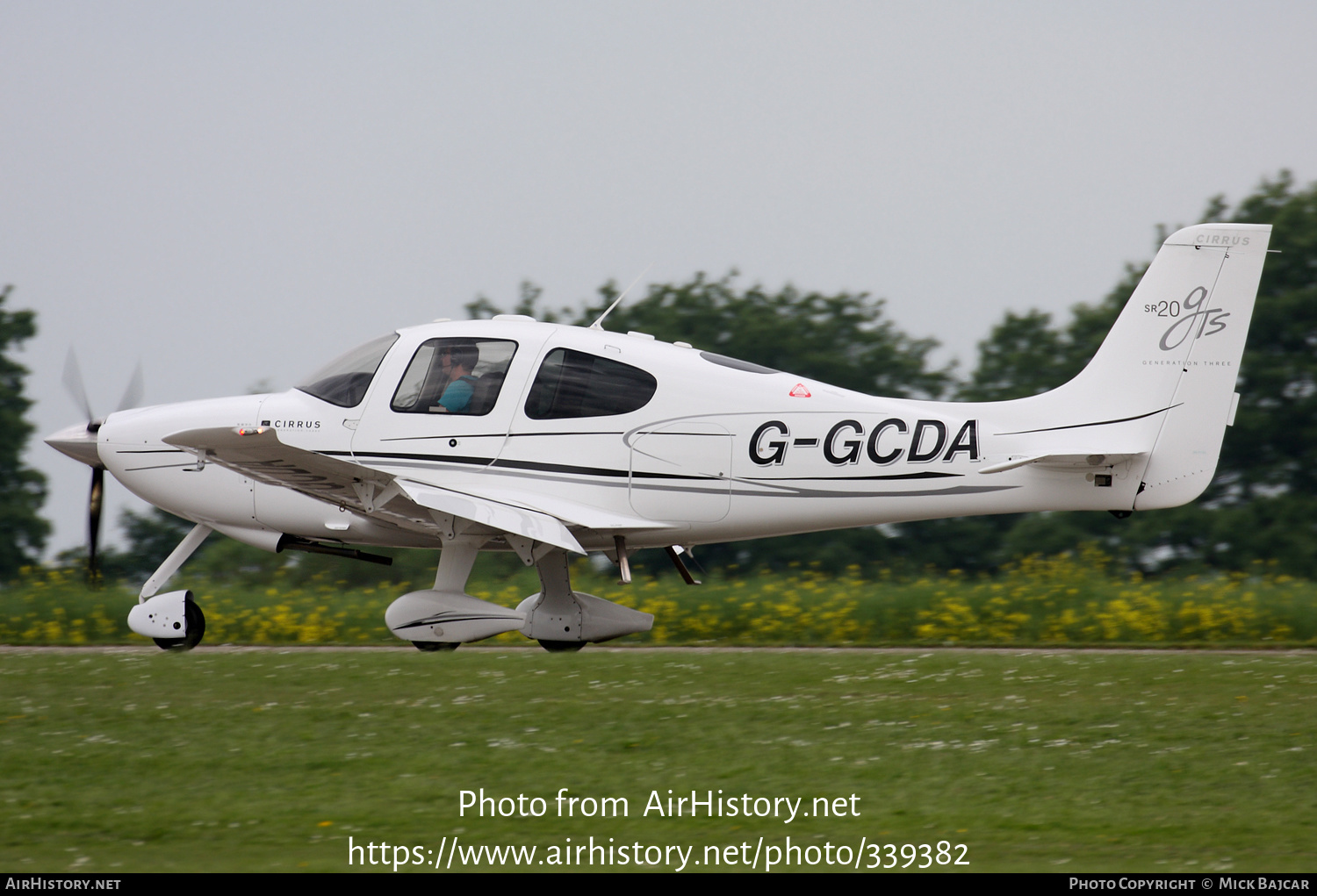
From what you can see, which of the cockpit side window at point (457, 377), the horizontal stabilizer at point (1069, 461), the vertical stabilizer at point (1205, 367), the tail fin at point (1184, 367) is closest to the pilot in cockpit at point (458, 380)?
the cockpit side window at point (457, 377)

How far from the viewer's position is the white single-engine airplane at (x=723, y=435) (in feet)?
33.9

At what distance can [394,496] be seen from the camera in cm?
989

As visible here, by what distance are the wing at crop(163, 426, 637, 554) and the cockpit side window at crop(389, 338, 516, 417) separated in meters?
0.66

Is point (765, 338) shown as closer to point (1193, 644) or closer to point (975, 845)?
point (1193, 644)

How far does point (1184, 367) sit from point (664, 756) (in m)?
5.60

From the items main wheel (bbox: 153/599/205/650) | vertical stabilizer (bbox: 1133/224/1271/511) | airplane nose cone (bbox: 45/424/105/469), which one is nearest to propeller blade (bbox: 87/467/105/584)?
airplane nose cone (bbox: 45/424/105/469)

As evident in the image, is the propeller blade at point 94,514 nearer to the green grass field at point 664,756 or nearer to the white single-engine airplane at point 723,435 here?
the green grass field at point 664,756

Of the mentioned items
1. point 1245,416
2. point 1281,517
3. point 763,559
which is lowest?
point 763,559

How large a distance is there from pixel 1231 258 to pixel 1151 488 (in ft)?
6.25

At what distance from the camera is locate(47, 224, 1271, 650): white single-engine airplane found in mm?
10336

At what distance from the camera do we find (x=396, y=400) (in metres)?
10.6

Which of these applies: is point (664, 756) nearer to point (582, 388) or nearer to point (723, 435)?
point (723, 435)

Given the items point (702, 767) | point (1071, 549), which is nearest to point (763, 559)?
point (1071, 549)

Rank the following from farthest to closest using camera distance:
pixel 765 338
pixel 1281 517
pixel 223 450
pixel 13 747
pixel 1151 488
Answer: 1. pixel 765 338
2. pixel 1281 517
3. pixel 1151 488
4. pixel 223 450
5. pixel 13 747
